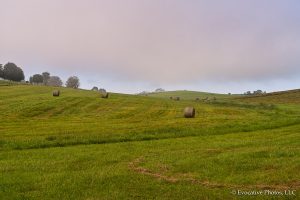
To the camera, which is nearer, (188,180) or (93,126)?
(188,180)

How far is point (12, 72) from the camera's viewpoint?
160875mm

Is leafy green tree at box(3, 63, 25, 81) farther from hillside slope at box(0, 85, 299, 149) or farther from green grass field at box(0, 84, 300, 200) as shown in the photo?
green grass field at box(0, 84, 300, 200)

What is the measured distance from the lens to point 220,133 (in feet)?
113

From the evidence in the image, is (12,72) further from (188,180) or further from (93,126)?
(188,180)

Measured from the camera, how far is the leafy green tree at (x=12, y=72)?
160 meters

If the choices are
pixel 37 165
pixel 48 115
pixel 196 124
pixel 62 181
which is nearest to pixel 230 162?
pixel 62 181

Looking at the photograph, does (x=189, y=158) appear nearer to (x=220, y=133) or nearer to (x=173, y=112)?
(x=220, y=133)

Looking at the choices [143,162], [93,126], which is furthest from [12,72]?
[143,162]

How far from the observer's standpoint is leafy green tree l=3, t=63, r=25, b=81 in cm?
15988

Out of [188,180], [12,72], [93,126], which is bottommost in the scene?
[188,180]

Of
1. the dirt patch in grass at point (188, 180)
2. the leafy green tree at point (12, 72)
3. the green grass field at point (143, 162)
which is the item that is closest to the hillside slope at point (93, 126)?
the green grass field at point (143, 162)

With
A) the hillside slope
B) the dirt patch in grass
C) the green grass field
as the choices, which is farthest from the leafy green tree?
the dirt patch in grass

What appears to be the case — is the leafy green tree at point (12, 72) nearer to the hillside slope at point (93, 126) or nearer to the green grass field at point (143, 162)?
the hillside slope at point (93, 126)

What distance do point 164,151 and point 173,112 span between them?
95.0ft
